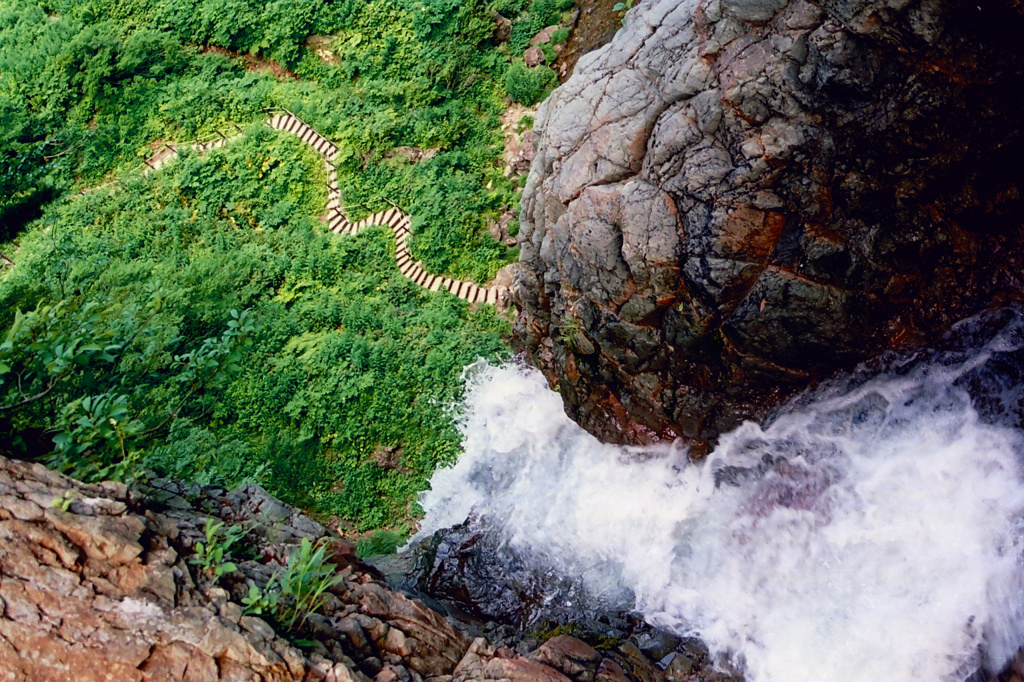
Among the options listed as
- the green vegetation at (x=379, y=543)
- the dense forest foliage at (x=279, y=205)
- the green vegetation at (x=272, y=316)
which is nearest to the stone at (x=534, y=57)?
the dense forest foliage at (x=279, y=205)

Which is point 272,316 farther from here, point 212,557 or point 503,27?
point 503,27

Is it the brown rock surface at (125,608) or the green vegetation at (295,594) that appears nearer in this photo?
the brown rock surface at (125,608)

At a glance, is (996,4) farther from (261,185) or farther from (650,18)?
(261,185)

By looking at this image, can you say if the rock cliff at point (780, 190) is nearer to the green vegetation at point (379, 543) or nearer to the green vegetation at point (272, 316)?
the green vegetation at point (272, 316)

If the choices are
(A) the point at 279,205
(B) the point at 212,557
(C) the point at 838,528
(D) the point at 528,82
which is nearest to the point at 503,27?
(D) the point at 528,82

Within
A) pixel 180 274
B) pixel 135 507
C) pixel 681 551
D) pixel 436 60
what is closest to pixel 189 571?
pixel 135 507

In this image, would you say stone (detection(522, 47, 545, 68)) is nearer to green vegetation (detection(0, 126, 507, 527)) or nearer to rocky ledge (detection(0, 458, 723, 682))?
green vegetation (detection(0, 126, 507, 527))
